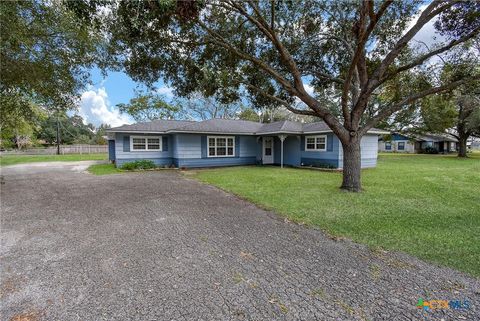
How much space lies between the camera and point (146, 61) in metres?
7.82

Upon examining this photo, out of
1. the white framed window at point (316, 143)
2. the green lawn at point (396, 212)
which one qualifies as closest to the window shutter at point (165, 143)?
the green lawn at point (396, 212)

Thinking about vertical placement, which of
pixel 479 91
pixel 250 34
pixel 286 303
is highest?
Answer: pixel 250 34

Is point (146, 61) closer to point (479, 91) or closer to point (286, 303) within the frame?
point (286, 303)

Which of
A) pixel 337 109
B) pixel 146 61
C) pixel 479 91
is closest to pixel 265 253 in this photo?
pixel 146 61

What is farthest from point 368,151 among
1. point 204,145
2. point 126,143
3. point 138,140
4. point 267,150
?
point 126,143

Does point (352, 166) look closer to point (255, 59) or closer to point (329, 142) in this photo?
point (255, 59)

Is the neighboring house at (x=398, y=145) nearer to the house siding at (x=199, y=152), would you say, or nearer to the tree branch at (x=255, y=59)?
the house siding at (x=199, y=152)

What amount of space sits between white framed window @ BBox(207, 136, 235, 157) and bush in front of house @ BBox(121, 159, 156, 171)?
3.55 metres

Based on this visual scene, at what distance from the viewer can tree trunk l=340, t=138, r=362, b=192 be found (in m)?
7.68

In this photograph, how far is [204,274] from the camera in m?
2.90

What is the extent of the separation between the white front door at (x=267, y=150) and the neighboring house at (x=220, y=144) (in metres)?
0.38

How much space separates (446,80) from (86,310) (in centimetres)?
1126

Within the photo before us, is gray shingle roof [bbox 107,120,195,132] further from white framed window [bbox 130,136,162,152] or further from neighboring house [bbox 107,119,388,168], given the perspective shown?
white framed window [bbox 130,136,162,152]

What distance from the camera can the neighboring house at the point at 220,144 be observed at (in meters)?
14.1
